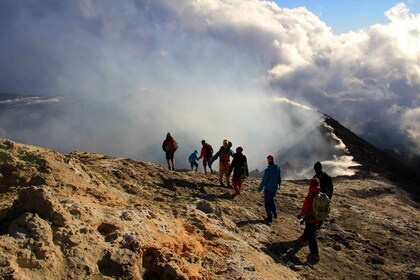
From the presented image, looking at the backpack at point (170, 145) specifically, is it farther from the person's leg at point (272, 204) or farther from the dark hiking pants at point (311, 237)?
the dark hiking pants at point (311, 237)

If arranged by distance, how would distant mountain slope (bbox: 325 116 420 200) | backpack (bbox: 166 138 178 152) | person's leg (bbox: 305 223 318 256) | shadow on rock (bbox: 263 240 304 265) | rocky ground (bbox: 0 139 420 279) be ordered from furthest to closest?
distant mountain slope (bbox: 325 116 420 200), backpack (bbox: 166 138 178 152), person's leg (bbox: 305 223 318 256), shadow on rock (bbox: 263 240 304 265), rocky ground (bbox: 0 139 420 279)

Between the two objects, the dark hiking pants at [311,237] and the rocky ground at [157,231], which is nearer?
the rocky ground at [157,231]

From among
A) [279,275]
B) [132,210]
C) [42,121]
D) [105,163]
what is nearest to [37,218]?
[132,210]

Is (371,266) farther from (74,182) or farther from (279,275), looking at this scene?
(74,182)

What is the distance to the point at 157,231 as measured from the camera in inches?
290

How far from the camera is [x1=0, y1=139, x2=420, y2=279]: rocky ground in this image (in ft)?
18.5

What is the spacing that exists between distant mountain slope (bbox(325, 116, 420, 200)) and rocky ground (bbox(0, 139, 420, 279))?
729 inches

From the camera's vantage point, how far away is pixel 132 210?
7.72 m

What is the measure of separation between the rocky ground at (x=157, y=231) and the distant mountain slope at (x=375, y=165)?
1851cm

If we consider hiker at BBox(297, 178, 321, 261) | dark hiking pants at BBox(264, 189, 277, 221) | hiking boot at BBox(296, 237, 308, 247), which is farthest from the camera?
dark hiking pants at BBox(264, 189, 277, 221)

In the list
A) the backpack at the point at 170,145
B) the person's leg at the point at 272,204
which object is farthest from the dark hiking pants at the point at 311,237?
the backpack at the point at 170,145

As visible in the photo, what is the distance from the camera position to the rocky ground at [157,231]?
5.64 m

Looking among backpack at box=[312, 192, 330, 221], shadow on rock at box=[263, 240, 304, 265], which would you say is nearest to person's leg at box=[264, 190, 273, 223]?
shadow on rock at box=[263, 240, 304, 265]

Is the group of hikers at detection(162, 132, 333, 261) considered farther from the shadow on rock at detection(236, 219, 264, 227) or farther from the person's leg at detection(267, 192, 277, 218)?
the shadow on rock at detection(236, 219, 264, 227)
